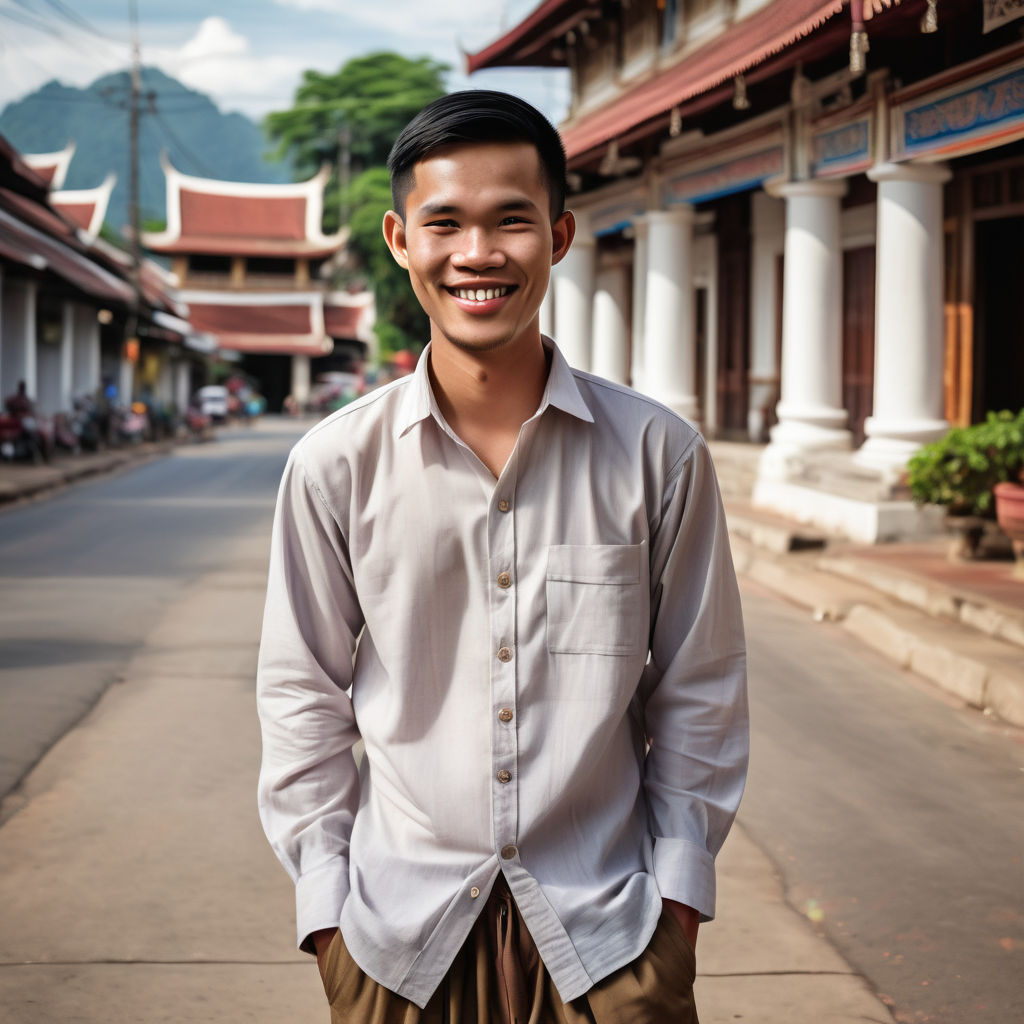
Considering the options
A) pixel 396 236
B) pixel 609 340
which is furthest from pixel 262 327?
pixel 396 236

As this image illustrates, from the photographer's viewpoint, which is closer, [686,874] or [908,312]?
[686,874]

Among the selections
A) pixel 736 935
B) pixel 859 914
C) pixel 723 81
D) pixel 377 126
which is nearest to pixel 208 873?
pixel 736 935

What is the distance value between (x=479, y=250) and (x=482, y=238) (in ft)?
0.06

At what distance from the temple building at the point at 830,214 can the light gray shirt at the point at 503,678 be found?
24.5ft

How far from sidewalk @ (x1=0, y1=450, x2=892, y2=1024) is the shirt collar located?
1.87m

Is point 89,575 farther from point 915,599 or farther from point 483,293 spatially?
point 483,293

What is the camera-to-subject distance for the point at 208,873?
4.25 meters

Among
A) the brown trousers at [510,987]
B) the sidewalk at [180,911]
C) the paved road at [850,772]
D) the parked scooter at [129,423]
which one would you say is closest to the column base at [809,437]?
the paved road at [850,772]

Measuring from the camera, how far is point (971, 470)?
30.0 ft

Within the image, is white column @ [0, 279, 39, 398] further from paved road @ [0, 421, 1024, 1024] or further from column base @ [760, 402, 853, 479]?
column base @ [760, 402, 853, 479]

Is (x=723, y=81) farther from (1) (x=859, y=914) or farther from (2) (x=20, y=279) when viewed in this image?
(2) (x=20, y=279)

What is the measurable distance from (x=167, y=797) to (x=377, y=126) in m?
52.9

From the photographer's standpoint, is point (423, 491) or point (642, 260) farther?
point (642, 260)

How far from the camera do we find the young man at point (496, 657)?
6.03ft
